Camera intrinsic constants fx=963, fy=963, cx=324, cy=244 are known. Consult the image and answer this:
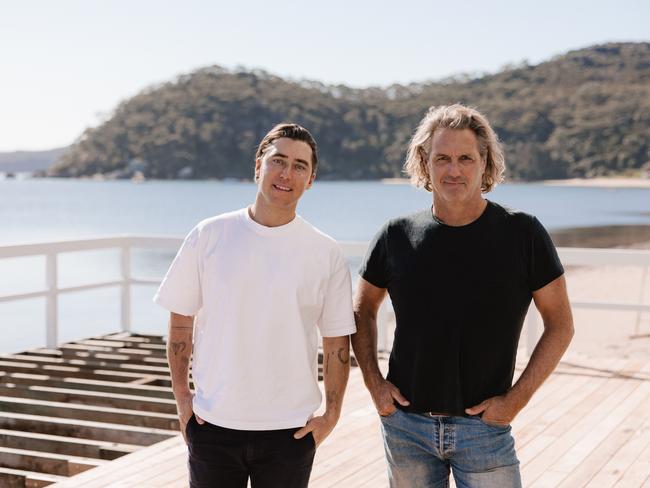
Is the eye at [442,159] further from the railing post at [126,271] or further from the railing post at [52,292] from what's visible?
the railing post at [126,271]

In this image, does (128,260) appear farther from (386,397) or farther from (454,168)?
(454,168)

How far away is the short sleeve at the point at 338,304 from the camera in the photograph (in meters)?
2.36

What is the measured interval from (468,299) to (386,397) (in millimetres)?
313

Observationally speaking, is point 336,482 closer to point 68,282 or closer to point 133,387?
point 133,387

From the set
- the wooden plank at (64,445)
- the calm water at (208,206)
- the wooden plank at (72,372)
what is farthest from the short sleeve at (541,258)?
the calm water at (208,206)

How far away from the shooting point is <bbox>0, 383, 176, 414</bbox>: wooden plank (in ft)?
18.2

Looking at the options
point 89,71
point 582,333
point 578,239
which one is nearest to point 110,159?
point 89,71

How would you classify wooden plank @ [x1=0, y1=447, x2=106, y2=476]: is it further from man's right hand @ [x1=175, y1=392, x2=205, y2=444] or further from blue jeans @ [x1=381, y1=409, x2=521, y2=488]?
blue jeans @ [x1=381, y1=409, x2=521, y2=488]

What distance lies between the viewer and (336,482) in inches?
161

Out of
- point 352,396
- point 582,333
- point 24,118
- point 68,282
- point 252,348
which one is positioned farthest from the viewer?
point 24,118

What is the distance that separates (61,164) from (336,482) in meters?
101

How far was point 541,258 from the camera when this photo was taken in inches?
87.7

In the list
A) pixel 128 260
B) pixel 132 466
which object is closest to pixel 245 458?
pixel 132 466

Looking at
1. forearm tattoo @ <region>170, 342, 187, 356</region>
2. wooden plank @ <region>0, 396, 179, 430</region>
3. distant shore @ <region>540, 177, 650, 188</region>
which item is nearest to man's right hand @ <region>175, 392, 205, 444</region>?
forearm tattoo @ <region>170, 342, 187, 356</region>
